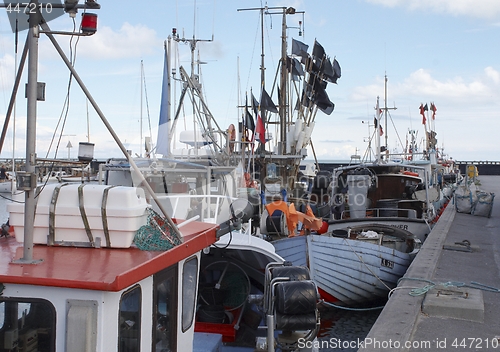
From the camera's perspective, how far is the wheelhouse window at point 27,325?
312 cm

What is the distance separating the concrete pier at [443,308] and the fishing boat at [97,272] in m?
1.32

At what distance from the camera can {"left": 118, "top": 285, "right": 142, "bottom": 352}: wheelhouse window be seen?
10.9 ft

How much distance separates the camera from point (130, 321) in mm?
3457

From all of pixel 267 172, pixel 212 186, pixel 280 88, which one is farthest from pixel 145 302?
pixel 280 88

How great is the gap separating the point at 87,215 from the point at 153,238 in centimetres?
50

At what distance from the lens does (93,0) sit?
3422 mm

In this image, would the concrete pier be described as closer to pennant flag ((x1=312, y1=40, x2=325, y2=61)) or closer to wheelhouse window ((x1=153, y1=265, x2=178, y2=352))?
wheelhouse window ((x1=153, y1=265, x2=178, y2=352))

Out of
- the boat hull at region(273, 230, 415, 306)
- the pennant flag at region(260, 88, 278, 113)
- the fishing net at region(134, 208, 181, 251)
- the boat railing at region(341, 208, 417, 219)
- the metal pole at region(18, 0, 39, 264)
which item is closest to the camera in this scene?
the metal pole at region(18, 0, 39, 264)

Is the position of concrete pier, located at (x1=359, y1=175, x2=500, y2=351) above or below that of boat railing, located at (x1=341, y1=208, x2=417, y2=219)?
below

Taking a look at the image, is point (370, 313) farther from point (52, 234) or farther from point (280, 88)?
point (280, 88)

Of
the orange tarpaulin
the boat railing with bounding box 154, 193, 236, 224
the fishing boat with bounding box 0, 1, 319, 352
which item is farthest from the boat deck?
the orange tarpaulin

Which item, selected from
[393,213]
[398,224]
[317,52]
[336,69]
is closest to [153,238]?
[398,224]

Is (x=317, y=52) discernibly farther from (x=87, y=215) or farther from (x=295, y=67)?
(x=87, y=215)

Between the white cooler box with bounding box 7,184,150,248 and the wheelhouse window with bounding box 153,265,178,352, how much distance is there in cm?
38
